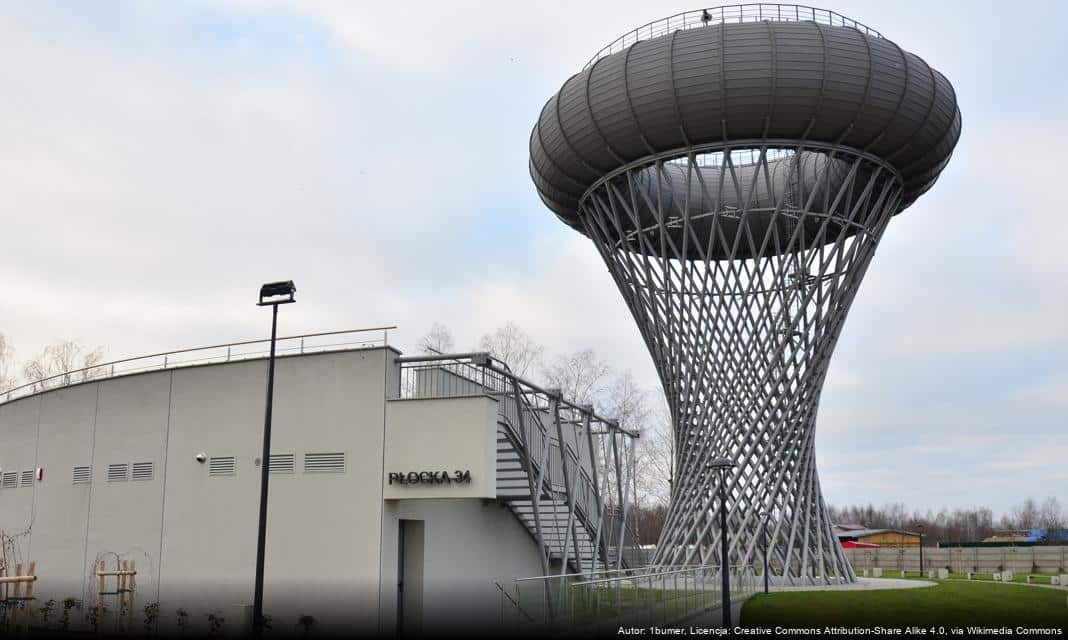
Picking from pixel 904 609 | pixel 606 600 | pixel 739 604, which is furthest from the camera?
pixel 739 604

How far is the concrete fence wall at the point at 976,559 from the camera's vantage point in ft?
194

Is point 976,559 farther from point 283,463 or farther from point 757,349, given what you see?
point 283,463

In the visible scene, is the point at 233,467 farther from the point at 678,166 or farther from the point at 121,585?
the point at 678,166

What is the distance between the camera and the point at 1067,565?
5809cm

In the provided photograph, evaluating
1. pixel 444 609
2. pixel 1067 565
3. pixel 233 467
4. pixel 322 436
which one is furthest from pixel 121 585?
pixel 1067 565

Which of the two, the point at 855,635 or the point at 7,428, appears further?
the point at 7,428

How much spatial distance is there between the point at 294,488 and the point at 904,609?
15328mm

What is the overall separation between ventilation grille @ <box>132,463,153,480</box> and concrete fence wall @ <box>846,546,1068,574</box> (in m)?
44.0

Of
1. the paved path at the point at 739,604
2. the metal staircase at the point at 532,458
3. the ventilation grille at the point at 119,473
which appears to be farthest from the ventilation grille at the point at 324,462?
the paved path at the point at 739,604

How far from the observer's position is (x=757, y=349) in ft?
105

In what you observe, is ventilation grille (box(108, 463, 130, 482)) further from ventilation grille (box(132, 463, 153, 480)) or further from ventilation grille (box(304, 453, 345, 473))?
ventilation grille (box(304, 453, 345, 473))

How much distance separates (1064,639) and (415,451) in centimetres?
1371

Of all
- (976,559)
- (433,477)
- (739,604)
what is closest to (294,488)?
(433,477)

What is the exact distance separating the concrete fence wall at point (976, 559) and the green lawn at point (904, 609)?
30.3 m
